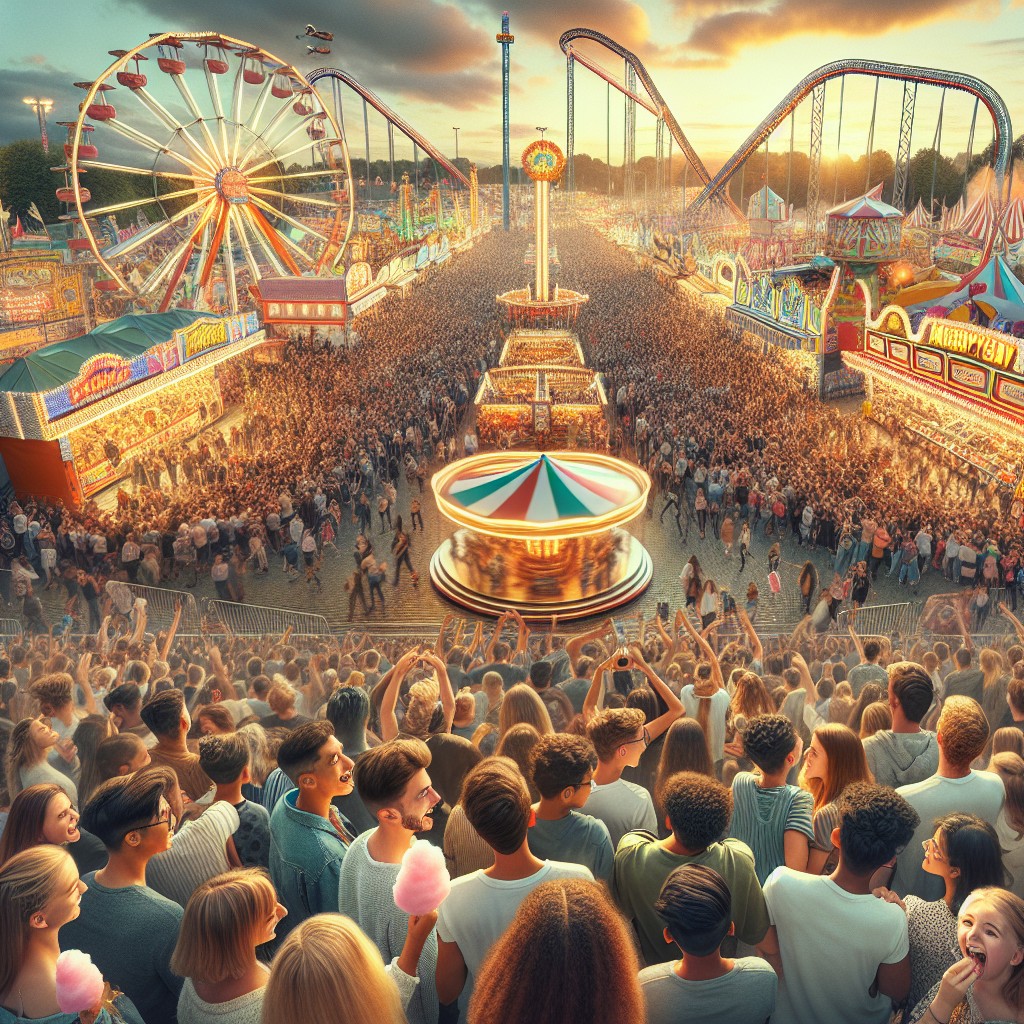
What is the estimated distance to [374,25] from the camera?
Answer: 30469mm

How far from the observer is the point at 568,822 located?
2.88 m

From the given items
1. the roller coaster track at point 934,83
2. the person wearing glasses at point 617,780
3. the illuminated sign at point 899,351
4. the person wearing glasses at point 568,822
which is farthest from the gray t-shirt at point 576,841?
the roller coaster track at point 934,83

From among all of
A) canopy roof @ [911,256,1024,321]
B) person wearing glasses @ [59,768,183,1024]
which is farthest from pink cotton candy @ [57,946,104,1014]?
canopy roof @ [911,256,1024,321]

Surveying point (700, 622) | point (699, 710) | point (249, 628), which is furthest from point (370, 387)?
point (699, 710)

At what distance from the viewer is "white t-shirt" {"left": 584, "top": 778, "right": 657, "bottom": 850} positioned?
3191 mm

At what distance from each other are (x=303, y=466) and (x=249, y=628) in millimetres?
4401

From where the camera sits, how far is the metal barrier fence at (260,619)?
10039mm

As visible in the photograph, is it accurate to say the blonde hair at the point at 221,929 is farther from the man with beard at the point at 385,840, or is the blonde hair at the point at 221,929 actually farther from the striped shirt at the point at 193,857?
the striped shirt at the point at 193,857

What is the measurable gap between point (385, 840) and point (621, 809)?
1.04 meters

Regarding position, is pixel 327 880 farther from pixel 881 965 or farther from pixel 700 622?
pixel 700 622

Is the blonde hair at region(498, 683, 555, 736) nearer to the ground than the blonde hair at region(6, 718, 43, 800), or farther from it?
farther from it

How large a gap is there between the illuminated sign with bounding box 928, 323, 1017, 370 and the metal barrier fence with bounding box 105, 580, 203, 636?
1342 cm

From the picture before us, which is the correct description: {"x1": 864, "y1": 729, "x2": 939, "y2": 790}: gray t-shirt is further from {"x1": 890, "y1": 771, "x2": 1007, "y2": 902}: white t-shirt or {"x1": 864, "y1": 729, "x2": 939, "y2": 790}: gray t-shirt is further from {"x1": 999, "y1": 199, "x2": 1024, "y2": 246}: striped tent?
{"x1": 999, "y1": 199, "x2": 1024, "y2": 246}: striped tent

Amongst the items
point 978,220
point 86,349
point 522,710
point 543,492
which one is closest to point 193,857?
point 522,710
